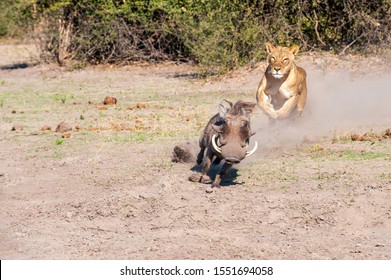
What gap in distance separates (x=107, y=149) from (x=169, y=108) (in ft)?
14.2

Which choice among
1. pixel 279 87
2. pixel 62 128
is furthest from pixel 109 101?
pixel 279 87

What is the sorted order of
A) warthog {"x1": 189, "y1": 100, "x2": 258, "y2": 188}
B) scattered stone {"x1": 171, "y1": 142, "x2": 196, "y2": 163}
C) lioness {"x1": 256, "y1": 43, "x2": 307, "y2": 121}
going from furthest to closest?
lioness {"x1": 256, "y1": 43, "x2": 307, "y2": 121} → scattered stone {"x1": 171, "y1": 142, "x2": 196, "y2": 163} → warthog {"x1": 189, "y1": 100, "x2": 258, "y2": 188}

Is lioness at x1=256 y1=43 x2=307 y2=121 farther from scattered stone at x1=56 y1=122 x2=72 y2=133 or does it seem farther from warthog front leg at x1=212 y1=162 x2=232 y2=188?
scattered stone at x1=56 y1=122 x2=72 y2=133

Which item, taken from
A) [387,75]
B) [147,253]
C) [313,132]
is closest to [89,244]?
[147,253]

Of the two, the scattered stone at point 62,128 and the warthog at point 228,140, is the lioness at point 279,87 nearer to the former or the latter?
the warthog at point 228,140

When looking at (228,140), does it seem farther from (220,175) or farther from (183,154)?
(183,154)

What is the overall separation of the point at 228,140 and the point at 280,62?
3392 mm

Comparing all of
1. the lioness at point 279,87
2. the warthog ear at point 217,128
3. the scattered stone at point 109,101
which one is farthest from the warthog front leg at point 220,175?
the scattered stone at point 109,101

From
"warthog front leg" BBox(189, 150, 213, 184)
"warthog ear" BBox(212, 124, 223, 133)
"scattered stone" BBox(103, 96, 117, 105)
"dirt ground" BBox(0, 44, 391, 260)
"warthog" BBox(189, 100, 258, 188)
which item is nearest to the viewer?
"dirt ground" BBox(0, 44, 391, 260)

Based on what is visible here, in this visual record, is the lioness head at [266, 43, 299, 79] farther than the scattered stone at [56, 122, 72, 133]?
No

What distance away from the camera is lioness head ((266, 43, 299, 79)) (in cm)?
1323

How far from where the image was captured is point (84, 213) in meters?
9.70

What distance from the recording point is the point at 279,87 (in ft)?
43.7

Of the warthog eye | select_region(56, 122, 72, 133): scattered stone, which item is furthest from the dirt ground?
the warthog eye
